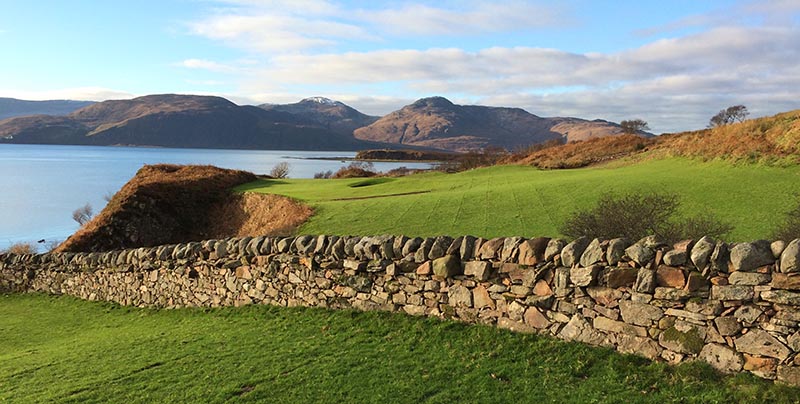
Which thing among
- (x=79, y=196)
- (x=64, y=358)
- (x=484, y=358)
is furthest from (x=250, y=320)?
(x=79, y=196)

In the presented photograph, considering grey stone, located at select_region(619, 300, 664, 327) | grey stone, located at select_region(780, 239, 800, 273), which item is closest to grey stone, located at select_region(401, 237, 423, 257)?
grey stone, located at select_region(619, 300, 664, 327)

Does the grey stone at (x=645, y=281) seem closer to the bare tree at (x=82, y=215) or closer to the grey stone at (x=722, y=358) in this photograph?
the grey stone at (x=722, y=358)

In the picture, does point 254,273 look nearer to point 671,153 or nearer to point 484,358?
point 484,358

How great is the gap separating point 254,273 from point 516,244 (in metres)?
5.71

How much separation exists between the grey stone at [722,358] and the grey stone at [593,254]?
147 cm

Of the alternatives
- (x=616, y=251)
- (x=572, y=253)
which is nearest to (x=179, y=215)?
(x=572, y=253)

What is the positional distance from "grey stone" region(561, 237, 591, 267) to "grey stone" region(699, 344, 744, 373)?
1.71 m

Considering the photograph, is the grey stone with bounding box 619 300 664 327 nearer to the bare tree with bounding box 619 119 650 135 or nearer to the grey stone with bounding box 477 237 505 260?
the grey stone with bounding box 477 237 505 260

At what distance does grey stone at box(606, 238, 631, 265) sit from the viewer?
258 inches

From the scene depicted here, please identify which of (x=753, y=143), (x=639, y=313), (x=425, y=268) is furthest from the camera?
(x=753, y=143)

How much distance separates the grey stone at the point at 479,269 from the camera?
303 inches

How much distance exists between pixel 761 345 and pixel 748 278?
26.8 inches

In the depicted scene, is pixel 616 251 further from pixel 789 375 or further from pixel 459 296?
pixel 459 296

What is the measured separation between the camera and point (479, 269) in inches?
305
